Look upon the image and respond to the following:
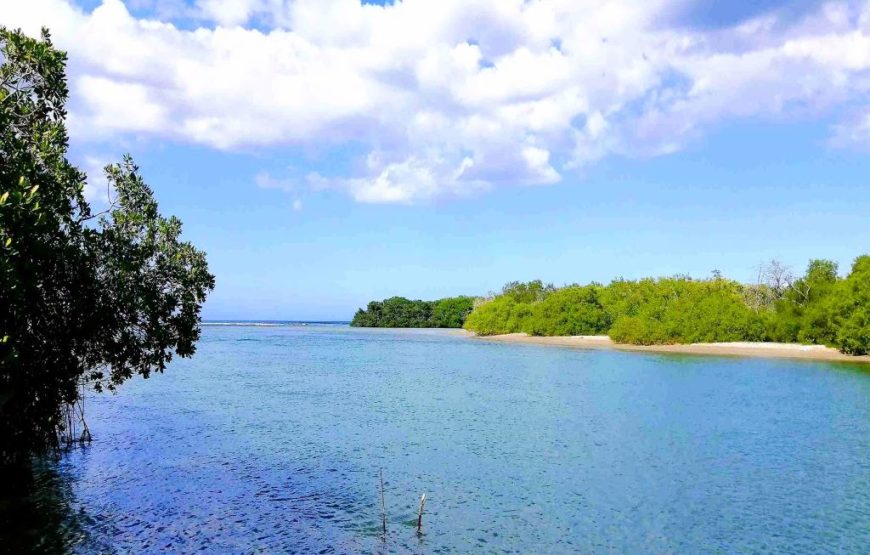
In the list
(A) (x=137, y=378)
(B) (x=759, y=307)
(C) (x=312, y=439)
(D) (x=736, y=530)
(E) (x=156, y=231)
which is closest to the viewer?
(D) (x=736, y=530)

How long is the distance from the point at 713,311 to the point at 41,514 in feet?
322

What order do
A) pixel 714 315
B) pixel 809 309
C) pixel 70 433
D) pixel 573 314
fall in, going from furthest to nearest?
pixel 573 314, pixel 714 315, pixel 809 309, pixel 70 433

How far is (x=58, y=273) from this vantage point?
16.4 meters

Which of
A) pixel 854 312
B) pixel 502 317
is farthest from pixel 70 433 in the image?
pixel 502 317

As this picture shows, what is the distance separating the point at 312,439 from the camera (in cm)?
2889

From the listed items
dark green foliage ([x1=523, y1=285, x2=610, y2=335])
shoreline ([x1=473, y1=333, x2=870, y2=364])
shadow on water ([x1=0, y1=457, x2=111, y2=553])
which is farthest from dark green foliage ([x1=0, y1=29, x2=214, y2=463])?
dark green foliage ([x1=523, y1=285, x2=610, y2=335])

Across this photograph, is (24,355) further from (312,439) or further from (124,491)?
(312,439)

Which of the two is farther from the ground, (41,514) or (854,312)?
(854,312)

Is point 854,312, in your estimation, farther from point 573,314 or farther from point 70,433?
point 70,433

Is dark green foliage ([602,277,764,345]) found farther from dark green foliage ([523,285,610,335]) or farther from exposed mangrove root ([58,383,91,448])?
exposed mangrove root ([58,383,91,448])

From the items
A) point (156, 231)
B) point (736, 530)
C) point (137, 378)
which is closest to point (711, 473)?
point (736, 530)

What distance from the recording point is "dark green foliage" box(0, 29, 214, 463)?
13.4 m

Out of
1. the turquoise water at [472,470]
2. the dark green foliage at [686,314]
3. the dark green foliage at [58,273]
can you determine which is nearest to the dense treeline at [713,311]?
the dark green foliage at [686,314]

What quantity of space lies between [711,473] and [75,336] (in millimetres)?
22421
